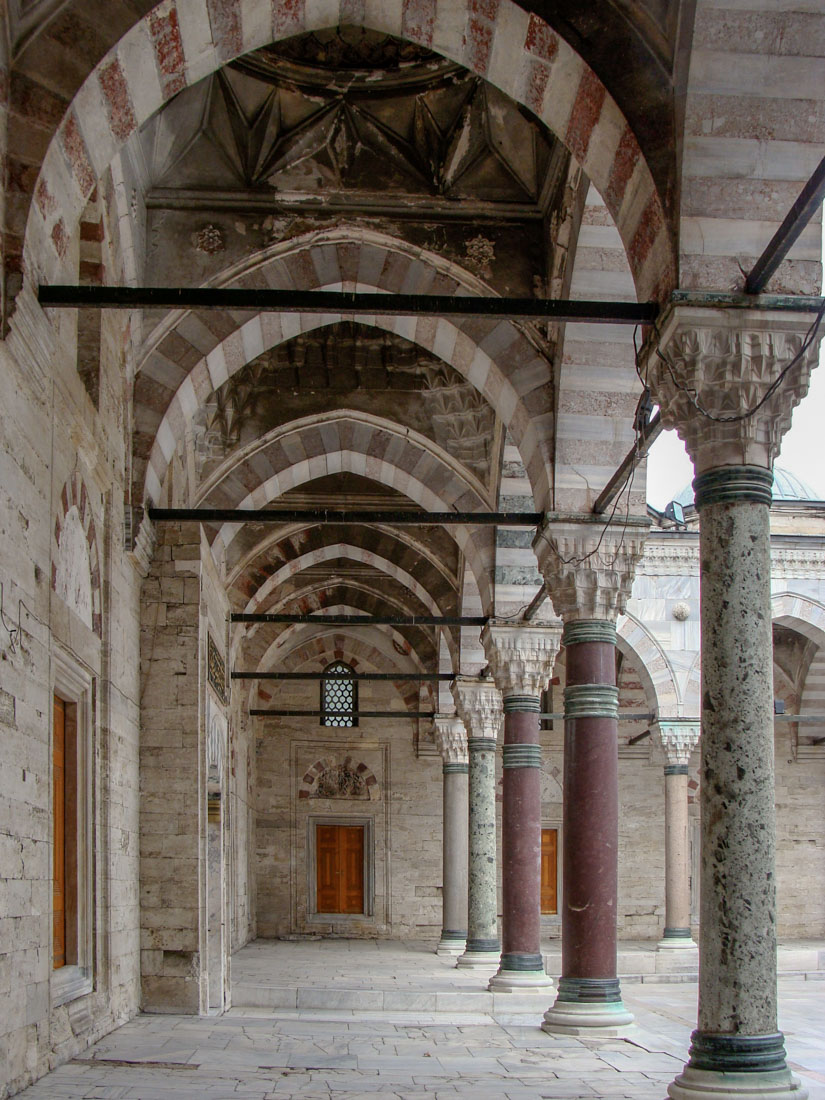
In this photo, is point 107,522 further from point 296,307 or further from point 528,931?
point 528,931

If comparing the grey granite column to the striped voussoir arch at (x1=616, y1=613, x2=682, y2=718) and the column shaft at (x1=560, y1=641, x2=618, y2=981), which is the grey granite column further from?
the striped voussoir arch at (x1=616, y1=613, x2=682, y2=718)

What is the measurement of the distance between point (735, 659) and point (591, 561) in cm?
400

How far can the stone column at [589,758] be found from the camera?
878cm

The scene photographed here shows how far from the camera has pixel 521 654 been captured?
1255cm

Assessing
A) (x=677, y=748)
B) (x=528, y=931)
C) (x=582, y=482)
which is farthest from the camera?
(x=677, y=748)

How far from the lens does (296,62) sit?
8.84 m

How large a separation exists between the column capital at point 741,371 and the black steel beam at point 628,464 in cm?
101

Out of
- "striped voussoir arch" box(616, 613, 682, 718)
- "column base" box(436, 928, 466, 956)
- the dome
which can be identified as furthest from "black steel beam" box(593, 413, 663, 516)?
the dome

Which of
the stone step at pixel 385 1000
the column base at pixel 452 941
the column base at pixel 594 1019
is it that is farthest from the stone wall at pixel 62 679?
the column base at pixel 452 941

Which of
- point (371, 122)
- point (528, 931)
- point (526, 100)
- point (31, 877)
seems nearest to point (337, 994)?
point (528, 931)

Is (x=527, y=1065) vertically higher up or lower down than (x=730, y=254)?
lower down

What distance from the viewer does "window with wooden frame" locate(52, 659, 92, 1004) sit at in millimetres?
7414

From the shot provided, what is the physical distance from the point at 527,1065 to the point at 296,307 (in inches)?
173

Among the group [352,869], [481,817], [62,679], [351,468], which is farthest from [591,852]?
[352,869]
